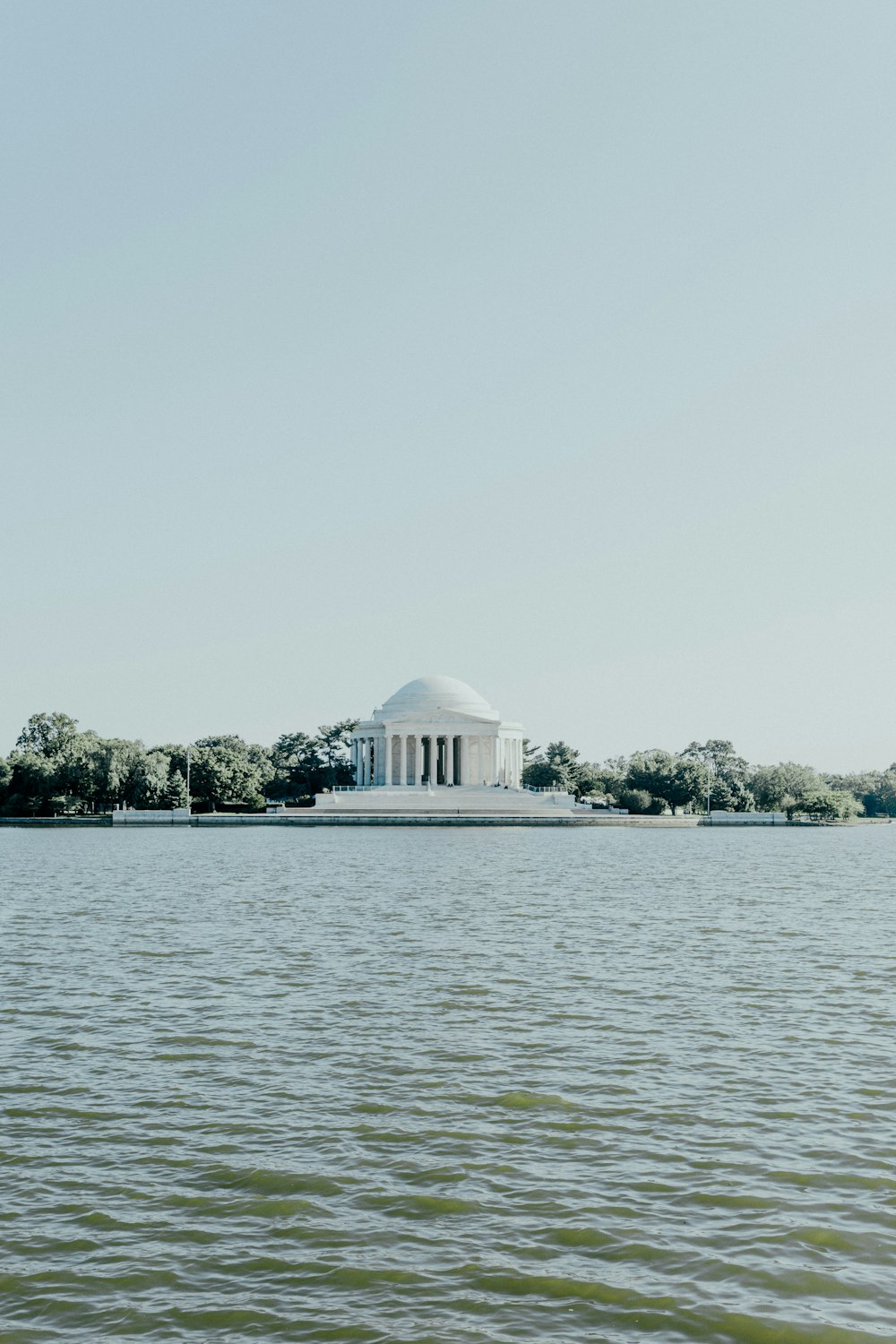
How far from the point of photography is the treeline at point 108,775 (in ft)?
397

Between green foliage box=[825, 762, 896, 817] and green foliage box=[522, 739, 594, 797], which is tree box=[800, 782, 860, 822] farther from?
→ green foliage box=[825, 762, 896, 817]

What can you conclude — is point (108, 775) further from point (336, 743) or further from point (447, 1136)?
point (447, 1136)

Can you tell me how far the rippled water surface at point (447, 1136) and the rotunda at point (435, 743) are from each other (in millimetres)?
116655

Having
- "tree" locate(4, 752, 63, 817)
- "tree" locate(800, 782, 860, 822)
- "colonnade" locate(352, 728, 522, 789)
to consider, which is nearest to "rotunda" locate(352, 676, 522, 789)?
"colonnade" locate(352, 728, 522, 789)

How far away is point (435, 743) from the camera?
148 meters

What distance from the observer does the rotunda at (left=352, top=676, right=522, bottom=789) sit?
14625 centimetres

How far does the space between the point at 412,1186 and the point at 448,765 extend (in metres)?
137

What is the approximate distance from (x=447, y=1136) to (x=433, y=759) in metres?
134

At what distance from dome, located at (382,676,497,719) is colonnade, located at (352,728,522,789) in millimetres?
3542

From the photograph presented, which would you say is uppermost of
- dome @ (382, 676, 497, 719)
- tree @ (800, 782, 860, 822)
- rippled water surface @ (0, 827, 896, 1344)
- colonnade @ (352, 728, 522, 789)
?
dome @ (382, 676, 497, 719)

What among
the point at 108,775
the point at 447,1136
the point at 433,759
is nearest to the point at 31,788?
the point at 108,775

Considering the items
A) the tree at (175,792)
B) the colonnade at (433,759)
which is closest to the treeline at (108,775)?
the tree at (175,792)

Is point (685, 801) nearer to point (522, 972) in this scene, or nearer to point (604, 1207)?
point (522, 972)

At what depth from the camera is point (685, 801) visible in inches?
5251
